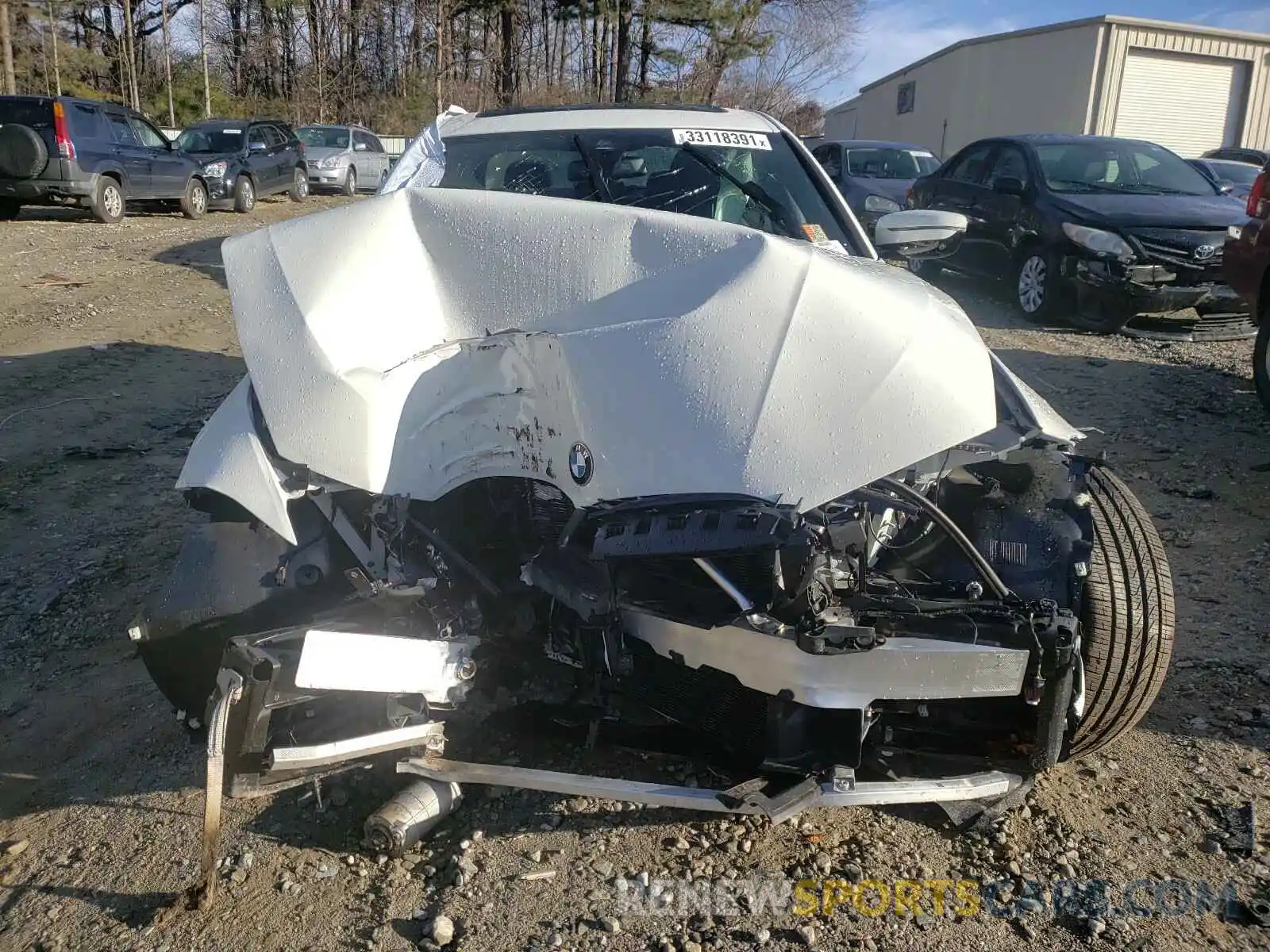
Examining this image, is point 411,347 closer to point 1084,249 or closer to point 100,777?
point 100,777

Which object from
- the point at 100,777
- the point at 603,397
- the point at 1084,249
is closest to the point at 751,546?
the point at 603,397

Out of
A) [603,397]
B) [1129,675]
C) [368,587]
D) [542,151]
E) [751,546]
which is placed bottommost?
[1129,675]

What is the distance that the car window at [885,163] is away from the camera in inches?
500

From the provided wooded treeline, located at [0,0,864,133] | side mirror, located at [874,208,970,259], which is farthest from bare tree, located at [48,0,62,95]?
side mirror, located at [874,208,970,259]

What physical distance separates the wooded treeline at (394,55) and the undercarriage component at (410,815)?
Answer: 2933cm

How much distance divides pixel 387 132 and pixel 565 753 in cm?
3209

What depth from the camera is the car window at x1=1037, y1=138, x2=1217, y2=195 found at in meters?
8.81

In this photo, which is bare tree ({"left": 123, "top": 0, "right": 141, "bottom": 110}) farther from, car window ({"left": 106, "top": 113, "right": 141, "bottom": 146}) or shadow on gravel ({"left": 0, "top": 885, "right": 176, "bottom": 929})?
shadow on gravel ({"left": 0, "top": 885, "right": 176, "bottom": 929})

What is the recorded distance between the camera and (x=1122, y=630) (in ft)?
7.75

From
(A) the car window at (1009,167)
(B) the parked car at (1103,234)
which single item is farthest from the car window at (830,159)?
(A) the car window at (1009,167)

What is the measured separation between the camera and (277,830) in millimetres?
2531

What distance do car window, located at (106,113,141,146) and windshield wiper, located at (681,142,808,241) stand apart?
1297 centimetres

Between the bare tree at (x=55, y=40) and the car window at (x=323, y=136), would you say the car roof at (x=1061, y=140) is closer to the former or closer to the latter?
the car window at (x=323, y=136)

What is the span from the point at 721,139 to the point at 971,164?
716cm
